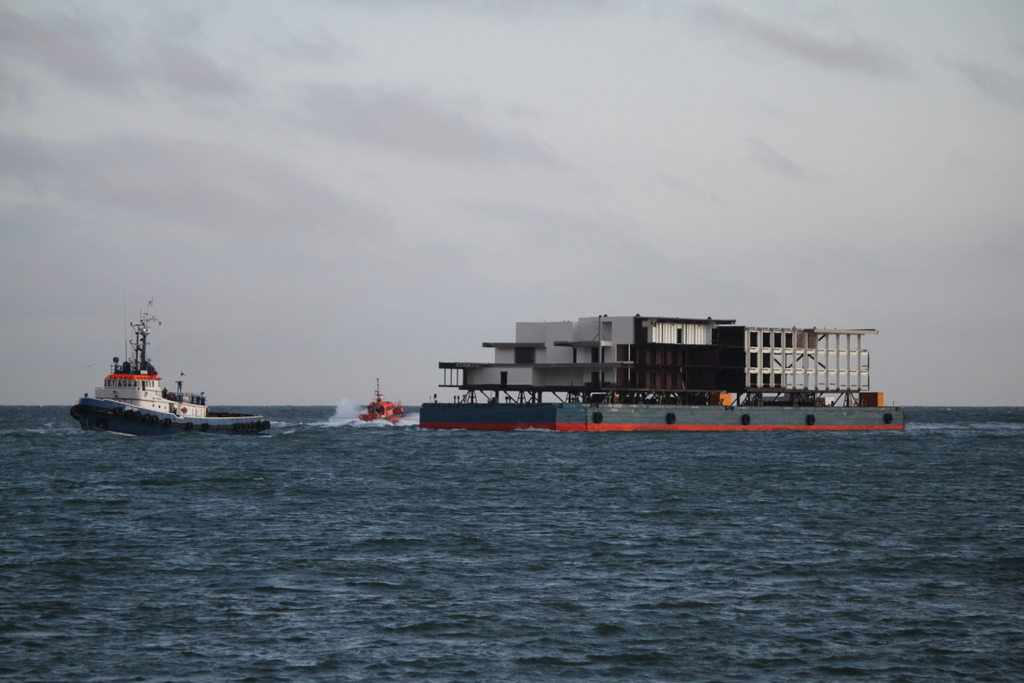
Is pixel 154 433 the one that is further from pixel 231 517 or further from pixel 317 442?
pixel 231 517

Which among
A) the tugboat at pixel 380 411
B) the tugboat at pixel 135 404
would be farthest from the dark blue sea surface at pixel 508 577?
the tugboat at pixel 380 411

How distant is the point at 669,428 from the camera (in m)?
106

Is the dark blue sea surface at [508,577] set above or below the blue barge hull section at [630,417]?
below

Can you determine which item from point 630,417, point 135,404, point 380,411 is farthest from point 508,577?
point 380,411

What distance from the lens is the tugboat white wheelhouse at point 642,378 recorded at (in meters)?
106

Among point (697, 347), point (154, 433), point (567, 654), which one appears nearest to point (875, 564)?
point (567, 654)

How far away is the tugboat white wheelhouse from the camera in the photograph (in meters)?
106

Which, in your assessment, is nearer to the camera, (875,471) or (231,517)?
(231,517)

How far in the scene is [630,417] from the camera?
10450cm

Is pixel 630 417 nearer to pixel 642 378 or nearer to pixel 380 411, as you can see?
pixel 642 378

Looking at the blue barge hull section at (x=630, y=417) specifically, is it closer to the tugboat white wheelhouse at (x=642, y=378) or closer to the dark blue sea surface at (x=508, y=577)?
the tugboat white wheelhouse at (x=642, y=378)

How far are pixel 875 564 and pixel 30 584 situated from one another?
75.3 feet

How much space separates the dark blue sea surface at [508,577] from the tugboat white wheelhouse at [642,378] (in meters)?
45.5

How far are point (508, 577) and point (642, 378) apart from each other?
79257 mm
